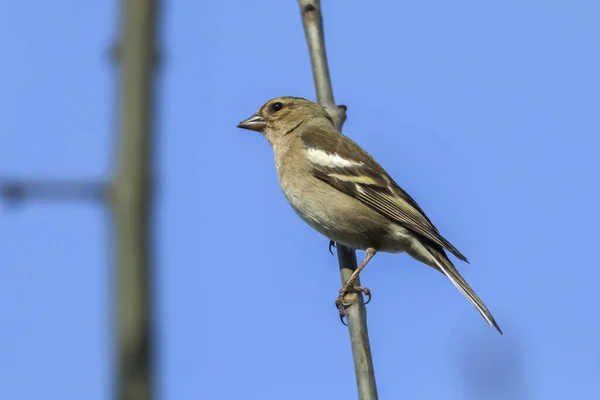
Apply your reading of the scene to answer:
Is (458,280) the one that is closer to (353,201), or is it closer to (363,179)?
(353,201)

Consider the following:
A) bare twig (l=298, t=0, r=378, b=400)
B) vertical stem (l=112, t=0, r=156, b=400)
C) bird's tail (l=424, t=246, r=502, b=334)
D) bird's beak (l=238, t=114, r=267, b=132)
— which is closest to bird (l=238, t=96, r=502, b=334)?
bird's tail (l=424, t=246, r=502, b=334)

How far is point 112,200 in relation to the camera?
5.40 feet

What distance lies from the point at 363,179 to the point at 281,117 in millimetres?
1717

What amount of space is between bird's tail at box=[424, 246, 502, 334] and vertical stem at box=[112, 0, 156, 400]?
6.03 metres

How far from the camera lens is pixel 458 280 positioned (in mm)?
7547

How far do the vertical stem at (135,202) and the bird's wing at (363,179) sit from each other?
20.5 ft

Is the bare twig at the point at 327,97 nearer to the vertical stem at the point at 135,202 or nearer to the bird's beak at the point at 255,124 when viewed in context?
the bird's beak at the point at 255,124

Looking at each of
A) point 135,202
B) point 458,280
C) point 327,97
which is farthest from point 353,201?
point 135,202

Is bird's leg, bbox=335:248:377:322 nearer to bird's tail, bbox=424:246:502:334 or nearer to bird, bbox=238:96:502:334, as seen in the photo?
bird, bbox=238:96:502:334

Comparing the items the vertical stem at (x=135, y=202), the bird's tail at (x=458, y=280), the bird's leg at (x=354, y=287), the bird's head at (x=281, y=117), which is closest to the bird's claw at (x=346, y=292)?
the bird's leg at (x=354, y=287)

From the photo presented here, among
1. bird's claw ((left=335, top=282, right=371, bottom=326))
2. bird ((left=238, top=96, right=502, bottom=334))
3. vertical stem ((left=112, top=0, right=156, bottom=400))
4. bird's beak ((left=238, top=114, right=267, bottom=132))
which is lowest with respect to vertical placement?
vertical stem ((left=112, top=0, right=156, bottom=400))

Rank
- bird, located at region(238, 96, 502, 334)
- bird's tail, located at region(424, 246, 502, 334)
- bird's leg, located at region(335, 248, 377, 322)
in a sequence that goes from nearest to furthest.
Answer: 1. bird's leg, located at region(335, 248, 377, 322)
2. bird's tail, located at region(424, 246, 502, 334)
3. bird, located at region(238, 96, 502, 334)

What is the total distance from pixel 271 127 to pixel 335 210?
2041 millimetres

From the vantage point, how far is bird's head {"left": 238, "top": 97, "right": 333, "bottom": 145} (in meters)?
9.48
